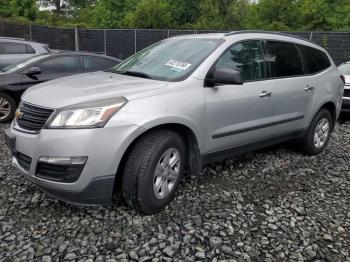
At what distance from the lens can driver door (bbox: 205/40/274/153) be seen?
154 inches

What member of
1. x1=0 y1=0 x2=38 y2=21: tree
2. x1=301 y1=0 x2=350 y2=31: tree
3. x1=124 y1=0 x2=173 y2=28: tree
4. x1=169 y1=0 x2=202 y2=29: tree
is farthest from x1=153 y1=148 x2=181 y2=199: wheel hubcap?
x1=0 y1=0 x2=38 y2=21: tree

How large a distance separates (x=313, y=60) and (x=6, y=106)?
17.3ft

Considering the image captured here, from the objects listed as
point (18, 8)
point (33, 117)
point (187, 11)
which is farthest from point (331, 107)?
point (18, 8)

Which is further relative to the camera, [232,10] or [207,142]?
[232,10]

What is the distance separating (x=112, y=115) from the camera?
315cm

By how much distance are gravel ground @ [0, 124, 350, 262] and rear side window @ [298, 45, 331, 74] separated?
1620 millimetres

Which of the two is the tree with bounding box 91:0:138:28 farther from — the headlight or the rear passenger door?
the headlight

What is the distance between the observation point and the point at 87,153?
3.07m

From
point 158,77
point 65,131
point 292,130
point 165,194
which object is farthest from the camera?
point 292,130

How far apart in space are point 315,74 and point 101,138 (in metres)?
3.47

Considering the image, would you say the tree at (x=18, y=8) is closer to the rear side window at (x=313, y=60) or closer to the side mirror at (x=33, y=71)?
the side mirror at (x=33, y=71)

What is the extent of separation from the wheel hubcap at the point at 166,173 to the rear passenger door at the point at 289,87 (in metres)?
1.60

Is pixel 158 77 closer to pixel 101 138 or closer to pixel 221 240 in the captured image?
pixel 101 138

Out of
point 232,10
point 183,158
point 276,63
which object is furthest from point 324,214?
point 232,10
